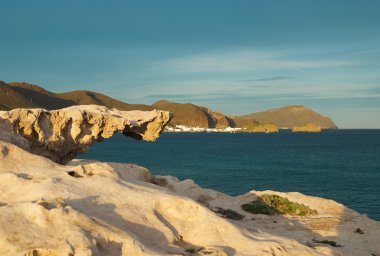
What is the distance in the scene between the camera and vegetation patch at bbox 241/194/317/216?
111 feet

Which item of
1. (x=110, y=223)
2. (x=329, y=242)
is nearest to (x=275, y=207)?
(x=329, y=242)

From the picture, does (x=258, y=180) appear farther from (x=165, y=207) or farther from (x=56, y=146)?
(x=165, y=207)

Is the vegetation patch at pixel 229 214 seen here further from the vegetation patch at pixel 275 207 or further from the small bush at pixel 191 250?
the small bush at pixel 191 250

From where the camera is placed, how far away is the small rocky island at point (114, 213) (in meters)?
15.3

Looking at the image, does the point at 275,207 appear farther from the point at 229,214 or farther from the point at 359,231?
the point at 359,231

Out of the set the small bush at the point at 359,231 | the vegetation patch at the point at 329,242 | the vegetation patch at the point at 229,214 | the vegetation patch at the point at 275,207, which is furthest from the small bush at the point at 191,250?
the vegetation patch at the point at 275,207

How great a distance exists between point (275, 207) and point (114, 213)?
19016mm

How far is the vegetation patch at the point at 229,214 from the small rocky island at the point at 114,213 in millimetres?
80

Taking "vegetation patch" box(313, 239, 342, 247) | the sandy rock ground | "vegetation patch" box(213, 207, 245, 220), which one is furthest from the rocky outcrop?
"vegetation patch" box(313, 239, 342, 247)

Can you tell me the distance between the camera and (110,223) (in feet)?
57.4

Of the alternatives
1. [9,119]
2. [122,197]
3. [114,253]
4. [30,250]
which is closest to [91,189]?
[122,197]

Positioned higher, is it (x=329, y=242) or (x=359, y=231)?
(x=329, y=242)

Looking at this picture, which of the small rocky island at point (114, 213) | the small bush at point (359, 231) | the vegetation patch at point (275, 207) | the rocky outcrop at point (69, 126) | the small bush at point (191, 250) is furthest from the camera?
the vegetation patch at point (275, 207)

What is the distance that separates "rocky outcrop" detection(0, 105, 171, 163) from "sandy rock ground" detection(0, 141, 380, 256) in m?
7.96
